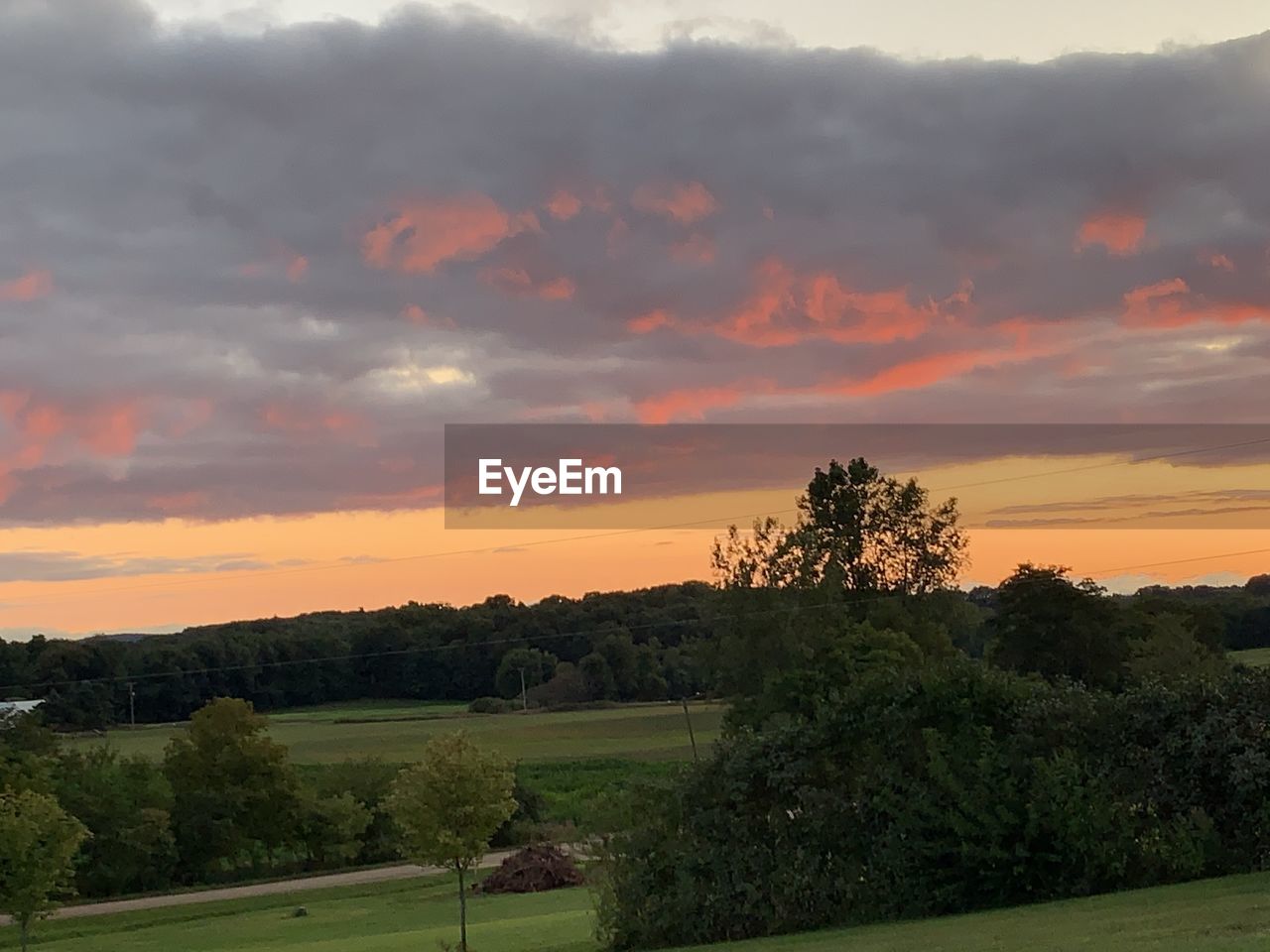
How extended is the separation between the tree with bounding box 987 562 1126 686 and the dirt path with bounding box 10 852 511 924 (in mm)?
24688

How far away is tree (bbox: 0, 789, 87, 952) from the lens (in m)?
31.5

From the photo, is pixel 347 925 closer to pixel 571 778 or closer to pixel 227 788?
pixel 227 788

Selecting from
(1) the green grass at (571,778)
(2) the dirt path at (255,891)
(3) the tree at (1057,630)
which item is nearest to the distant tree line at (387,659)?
(1) the green grass at (571,778)

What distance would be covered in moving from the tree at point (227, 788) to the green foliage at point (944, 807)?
39924 mm

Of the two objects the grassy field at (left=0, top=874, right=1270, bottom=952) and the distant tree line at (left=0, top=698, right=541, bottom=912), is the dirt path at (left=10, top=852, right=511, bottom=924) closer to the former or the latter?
the distant tree line at (left=0, top=698, right=541, bottom=912)

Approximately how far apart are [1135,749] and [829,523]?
53.8 metres

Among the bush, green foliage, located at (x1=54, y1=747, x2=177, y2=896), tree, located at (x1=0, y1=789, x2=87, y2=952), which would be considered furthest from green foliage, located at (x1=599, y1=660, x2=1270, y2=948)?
the bush

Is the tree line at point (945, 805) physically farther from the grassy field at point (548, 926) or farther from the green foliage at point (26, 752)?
the green foliage at point (26, 752)

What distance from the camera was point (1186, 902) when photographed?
14.4 meters

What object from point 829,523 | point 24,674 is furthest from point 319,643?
point 829,523

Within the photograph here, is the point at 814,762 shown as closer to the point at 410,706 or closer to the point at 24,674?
the point at 24,674

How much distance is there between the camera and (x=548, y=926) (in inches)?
1206

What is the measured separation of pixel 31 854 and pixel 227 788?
26371 mm

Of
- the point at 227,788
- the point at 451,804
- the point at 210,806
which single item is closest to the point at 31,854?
the point at 451,804
